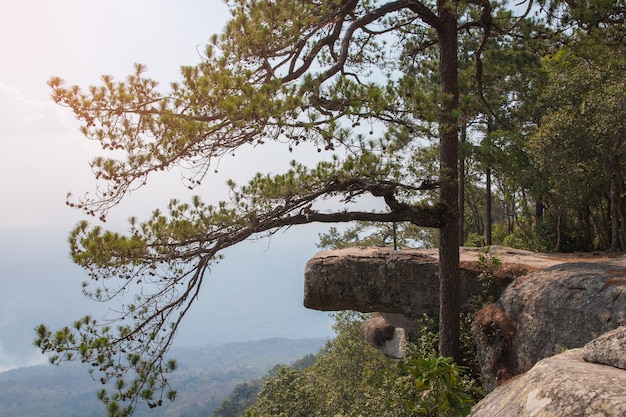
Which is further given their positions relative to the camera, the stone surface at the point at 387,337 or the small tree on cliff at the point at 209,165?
the stone surface at the point at 387,337

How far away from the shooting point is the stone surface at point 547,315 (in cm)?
631

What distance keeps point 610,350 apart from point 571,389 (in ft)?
2.50

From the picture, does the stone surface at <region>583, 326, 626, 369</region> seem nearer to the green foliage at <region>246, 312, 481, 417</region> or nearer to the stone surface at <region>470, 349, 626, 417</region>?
the stone surface at <region>470, 349, 626, 417</region>

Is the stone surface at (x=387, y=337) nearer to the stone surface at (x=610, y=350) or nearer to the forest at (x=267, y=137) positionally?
the forest at (x=267, y=137)

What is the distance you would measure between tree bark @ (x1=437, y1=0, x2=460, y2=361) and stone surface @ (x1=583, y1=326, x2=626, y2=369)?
14.3ft

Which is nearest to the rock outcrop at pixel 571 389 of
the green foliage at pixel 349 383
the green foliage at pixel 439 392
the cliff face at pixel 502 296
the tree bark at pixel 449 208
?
the green foliage at pixel 439 392

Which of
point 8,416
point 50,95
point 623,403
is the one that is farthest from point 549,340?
point 8,416

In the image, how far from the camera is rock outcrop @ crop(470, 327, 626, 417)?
9.06 feet

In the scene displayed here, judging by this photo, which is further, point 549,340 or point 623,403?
point 549,340

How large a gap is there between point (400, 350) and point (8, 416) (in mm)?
232023

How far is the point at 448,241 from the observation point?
8078mm

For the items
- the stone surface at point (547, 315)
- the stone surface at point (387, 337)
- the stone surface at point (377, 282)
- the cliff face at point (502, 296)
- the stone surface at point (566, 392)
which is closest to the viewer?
the stone surface at point (566, 392)

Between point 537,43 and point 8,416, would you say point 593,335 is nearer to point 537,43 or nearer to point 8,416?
point 537,43

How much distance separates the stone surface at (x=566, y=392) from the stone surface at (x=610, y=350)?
7 centimetres
